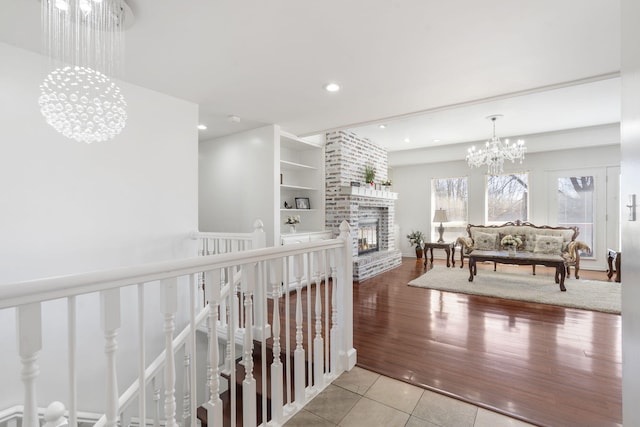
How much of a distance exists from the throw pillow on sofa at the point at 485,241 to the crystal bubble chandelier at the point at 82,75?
6.24m

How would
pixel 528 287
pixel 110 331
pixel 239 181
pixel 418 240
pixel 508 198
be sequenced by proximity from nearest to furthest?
pixel 110 331 < pixel 528 287 < pixel 239 181 < pixel 508 198 < pixel 418 240

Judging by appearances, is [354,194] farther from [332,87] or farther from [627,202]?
[627,202]

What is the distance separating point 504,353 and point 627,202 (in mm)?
1924

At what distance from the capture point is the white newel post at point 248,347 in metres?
1.42

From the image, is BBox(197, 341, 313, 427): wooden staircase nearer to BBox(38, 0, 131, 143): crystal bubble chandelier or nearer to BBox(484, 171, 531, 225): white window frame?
BBox(38, 0, 131, 143): crystal bubble chandelier

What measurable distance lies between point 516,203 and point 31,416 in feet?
25.4

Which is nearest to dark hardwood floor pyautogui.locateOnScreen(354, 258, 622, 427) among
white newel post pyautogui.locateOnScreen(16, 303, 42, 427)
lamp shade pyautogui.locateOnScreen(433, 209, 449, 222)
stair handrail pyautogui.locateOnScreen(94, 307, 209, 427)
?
stair handrail pyautogui.locateOnScreen(94, 307, 209, 427)

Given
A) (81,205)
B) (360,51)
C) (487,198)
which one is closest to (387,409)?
(360,51)

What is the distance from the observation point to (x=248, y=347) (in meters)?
1.45

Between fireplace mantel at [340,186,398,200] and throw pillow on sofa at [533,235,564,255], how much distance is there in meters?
2.87

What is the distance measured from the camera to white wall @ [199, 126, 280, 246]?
13.9 ft

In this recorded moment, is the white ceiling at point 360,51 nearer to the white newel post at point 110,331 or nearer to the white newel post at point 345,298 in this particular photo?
the white newel post at point 345,298

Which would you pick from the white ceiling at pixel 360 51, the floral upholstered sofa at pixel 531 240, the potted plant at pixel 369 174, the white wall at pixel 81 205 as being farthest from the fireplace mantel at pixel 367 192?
the white wall at pixel 81 205

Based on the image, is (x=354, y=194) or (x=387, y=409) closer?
(x=387, y=409)
